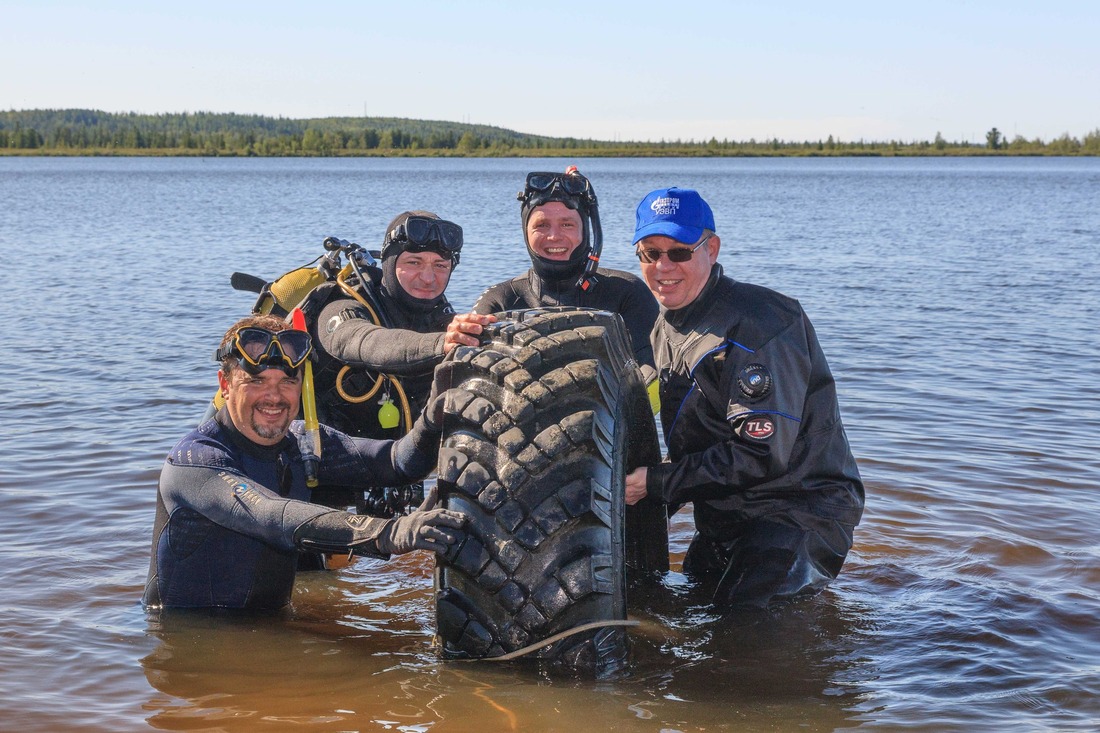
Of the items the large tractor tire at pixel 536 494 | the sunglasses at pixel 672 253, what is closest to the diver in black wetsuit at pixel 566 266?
the sunglasses at pixel 672 253

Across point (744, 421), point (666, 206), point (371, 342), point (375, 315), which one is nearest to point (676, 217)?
point (666, 206)

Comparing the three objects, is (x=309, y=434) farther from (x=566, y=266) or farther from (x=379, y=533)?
(x=566, y=266)

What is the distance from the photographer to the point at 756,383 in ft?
13.6

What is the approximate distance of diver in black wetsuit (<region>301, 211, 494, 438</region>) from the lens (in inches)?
197

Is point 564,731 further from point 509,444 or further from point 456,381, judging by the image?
point 456,381

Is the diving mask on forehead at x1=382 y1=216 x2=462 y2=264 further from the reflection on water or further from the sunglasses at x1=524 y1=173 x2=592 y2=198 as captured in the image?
the reflection on water

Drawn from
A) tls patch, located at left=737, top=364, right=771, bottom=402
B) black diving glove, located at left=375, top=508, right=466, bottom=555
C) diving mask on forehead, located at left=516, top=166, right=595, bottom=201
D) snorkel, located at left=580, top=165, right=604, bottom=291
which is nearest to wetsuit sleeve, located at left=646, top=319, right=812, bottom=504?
tls patch, located at left=737, top=364, right=771, bottom=402

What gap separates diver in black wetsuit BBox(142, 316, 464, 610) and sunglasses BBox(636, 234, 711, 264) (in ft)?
3.64

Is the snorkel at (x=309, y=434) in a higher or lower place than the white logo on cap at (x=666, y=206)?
lower

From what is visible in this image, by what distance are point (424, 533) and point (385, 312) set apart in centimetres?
188

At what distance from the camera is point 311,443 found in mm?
4480

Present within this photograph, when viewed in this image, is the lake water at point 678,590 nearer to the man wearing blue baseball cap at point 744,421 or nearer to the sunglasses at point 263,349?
the man wearing blue baseball cap at point 744,421

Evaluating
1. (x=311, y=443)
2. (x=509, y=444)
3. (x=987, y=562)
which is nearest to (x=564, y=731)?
(x=509, y=444)

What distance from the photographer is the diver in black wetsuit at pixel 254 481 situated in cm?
387
